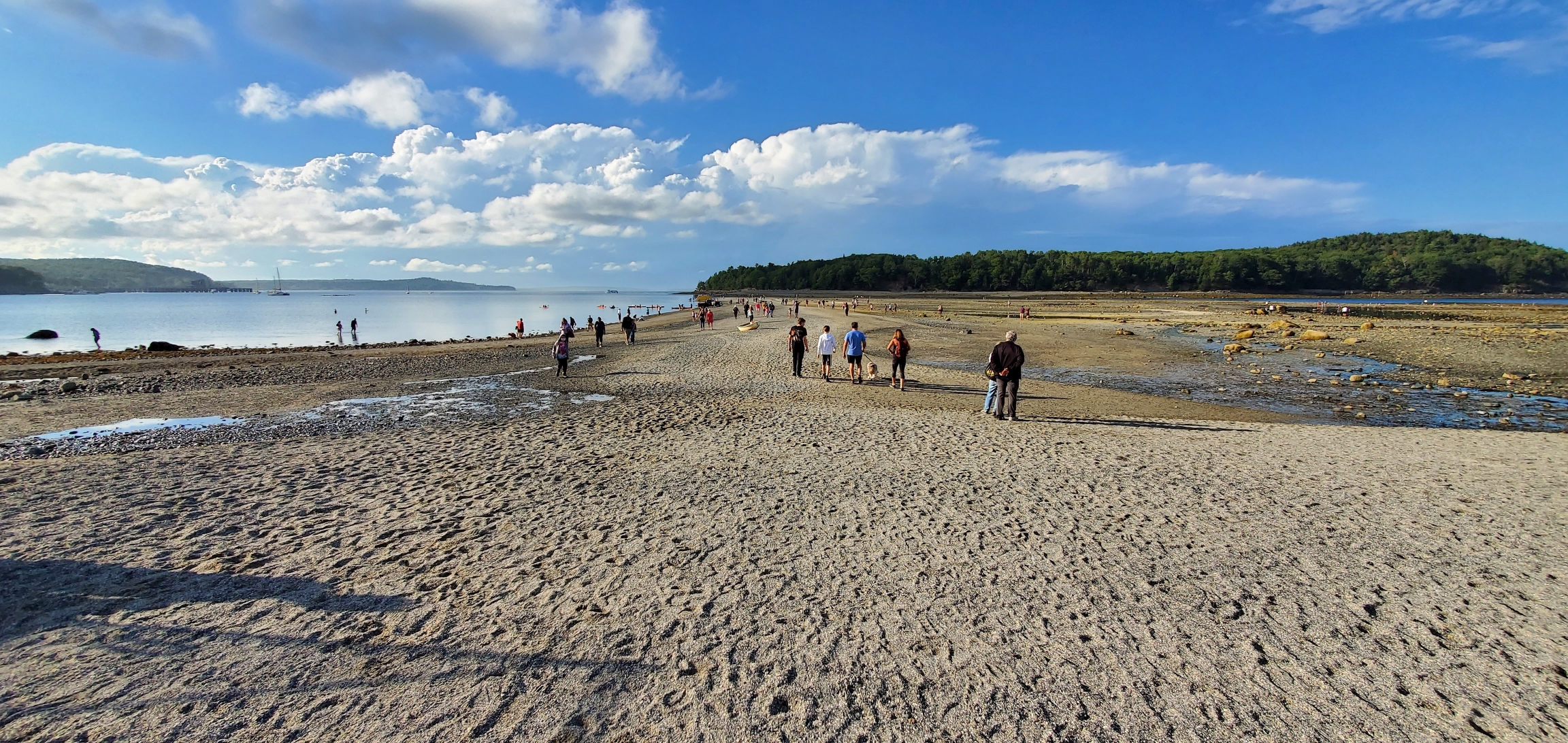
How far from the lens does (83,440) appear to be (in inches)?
438

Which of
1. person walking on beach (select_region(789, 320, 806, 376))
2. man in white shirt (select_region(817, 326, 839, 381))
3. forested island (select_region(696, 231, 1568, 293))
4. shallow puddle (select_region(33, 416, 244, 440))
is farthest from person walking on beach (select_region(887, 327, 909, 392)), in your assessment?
forested island (select_region(696, 231, 1568, 293))

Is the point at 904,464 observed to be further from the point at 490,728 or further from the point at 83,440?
the point at 83,440

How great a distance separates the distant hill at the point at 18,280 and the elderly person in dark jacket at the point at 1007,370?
302 metres

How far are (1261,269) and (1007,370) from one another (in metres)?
153

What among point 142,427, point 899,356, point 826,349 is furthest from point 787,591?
point 142,427

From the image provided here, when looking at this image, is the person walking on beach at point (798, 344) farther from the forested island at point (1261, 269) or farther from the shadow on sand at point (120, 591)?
the forested island at point (1261, 269)

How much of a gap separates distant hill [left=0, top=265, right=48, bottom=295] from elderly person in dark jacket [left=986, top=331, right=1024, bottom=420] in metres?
302

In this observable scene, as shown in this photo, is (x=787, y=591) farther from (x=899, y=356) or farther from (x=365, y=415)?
(x=365, y=415)

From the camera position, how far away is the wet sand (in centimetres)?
386

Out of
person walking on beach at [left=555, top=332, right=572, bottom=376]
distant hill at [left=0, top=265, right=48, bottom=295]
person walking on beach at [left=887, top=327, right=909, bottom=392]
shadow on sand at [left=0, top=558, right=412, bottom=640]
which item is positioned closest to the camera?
shadow on sand at [left=0, top=558, right=412, bottom=640]

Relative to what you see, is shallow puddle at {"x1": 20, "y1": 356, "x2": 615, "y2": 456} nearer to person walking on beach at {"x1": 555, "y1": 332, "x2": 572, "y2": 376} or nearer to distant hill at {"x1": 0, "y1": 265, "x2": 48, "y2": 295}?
person walking on beach at {"x1": 555, "y1": 332, "x2": 572, "y2": 376}

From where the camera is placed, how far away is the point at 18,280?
7530 inches

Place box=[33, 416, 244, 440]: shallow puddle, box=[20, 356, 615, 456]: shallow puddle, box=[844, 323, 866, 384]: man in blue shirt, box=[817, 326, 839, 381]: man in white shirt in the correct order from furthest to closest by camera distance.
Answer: box=[817, 326, 839, 381]: man in white shirt
box=[844, 323, 866, 384]: man in blue shirt
box=[20, 356, 615, 456]: shallow puddle
box=[33, 416, 244, 440]: shallow puddle

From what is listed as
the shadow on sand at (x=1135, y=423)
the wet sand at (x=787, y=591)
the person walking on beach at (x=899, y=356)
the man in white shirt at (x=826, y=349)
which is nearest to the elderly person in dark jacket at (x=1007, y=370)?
the shadow on sand at (x=1135, y=423)
